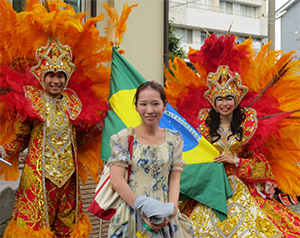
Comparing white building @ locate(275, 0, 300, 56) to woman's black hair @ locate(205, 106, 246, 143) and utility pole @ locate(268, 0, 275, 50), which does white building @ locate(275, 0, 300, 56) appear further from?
woman's black hair @ locate(205, 106, 246, 143)

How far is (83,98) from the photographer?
11.6 feet

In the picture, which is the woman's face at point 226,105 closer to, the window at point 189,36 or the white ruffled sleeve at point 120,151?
the white ruffled sleeve at point 120,151

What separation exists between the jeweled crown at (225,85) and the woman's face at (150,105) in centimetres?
144

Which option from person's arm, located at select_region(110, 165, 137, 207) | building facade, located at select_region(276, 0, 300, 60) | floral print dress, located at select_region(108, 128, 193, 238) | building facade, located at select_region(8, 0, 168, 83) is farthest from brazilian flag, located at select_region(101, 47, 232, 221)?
building facade, located at select_region(276, 0, 300, 60)

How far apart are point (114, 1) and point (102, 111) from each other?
335 cm

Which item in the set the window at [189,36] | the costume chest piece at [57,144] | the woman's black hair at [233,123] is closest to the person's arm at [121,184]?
the costume chest piece at [57,144]

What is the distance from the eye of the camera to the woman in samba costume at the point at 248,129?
3275 mm

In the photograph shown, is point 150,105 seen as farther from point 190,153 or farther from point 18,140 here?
point 18,140

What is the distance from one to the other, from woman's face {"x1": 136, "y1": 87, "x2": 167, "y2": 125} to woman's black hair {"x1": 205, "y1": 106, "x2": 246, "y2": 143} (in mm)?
1469

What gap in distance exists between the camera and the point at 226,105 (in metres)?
3.50

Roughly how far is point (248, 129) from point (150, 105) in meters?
1.63

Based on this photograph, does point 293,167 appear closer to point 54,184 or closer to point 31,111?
point 54,184

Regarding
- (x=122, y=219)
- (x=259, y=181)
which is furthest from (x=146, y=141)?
(x=259, y=181)

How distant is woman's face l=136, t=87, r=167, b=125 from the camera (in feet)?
7.22
